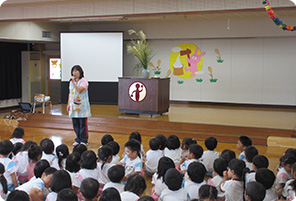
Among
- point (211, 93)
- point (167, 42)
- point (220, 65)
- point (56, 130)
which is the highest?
point (167, 42)

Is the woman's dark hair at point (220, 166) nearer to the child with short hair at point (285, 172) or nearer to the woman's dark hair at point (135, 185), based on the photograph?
the child with short hair at point (285, 172)

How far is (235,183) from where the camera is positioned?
11.2 ft

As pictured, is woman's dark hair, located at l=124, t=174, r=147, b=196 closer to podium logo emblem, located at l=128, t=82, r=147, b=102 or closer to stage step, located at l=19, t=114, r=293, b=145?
stage step, located at l=19, t=114, r=293, b=145

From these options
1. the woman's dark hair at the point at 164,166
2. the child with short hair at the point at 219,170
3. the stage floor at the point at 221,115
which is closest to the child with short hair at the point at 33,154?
the woman's dark hair at the point at 164,166

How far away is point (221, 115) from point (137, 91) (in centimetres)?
223

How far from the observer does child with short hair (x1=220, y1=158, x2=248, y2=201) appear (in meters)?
3.38

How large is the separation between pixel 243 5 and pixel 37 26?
6352mm

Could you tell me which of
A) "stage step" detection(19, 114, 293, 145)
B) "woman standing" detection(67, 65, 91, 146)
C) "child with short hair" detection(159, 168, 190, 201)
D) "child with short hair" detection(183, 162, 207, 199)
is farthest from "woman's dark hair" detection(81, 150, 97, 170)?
"stage step" detection(19, 114, 293, 145)

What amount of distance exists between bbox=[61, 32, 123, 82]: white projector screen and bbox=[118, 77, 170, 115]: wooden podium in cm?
224

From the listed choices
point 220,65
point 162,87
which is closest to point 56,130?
point 162,87

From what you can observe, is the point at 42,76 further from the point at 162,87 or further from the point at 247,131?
the point at 247,131

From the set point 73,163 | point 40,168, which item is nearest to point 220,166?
point 73,163

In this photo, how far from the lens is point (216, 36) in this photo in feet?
35.1

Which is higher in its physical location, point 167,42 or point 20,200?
point 167,42
